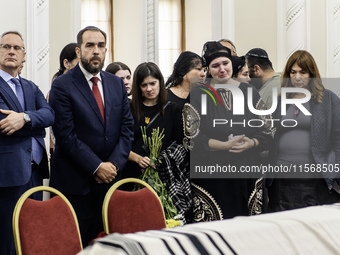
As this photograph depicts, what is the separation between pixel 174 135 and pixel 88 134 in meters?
0.67

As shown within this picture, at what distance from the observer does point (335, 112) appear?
3520mm

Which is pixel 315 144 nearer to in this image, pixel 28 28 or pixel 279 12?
pixel 28 28

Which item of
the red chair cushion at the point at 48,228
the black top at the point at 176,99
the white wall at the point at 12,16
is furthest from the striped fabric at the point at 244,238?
the white wall at the point at 12,16

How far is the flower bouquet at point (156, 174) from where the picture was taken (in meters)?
3.44

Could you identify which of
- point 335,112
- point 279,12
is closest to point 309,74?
point 335,112

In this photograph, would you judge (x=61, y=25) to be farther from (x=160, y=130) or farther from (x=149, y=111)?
(x=160, y=130)

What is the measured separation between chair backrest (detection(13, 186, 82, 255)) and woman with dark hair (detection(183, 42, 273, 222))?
4.08ft

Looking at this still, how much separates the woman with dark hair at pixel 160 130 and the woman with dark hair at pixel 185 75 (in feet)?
0.82

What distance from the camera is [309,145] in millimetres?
3479

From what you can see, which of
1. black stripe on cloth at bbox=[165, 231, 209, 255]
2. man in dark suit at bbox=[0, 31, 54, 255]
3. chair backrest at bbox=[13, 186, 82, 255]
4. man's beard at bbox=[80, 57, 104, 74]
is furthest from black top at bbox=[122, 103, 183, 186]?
black stripe on cloth at bbox=[165, 231, 209, 255]

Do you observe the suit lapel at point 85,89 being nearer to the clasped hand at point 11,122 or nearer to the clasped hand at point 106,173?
the clasped hand at point 106,173

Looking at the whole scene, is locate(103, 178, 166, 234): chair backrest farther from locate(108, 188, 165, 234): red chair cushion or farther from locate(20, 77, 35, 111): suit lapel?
locate(20, 77, 35, 111): suit lapel

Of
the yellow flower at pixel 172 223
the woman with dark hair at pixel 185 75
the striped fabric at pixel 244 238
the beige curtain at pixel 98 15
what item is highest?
the beige curtain at pixel 98 15

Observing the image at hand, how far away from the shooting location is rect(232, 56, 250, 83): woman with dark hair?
161 inches
